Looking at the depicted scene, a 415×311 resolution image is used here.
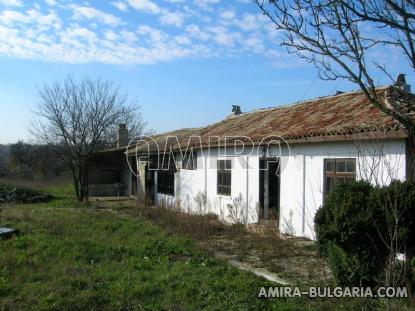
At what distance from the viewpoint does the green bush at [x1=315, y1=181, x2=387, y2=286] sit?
664cm

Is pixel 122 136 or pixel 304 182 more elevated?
pixel 122 136

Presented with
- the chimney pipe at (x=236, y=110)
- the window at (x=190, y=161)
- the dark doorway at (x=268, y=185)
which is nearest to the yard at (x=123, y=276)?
the dark doorway at (x=268, y=185)

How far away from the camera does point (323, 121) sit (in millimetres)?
12945

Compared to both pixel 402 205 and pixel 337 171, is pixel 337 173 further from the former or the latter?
pixel 402 205

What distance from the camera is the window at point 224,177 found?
16797 millimetres

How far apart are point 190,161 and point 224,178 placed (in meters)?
3.28

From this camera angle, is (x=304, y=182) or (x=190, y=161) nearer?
(x=304, y=182)

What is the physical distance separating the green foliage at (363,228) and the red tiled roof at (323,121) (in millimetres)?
1375

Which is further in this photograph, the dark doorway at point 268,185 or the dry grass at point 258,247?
the dark doorway at point 268,185

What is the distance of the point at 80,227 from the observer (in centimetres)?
1360

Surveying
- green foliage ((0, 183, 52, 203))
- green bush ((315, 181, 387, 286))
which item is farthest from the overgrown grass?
green foliage ((0, 183, 52, 203))

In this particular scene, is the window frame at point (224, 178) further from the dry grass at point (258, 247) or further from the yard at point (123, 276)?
the yard at point (123, 276)

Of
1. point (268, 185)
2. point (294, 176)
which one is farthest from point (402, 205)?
point (268, 185)

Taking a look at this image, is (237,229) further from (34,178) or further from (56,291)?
(34,178)
